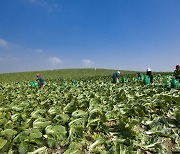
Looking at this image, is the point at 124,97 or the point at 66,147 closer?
the point at 66,147

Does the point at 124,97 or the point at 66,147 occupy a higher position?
the point at 124,97

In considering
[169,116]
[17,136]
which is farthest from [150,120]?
[17,136]

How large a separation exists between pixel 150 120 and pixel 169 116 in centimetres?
51

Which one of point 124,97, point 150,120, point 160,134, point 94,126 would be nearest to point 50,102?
point 124,97

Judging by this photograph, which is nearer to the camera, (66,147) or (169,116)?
(66,147)

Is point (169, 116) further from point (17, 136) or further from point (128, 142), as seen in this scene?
point (17, 136)

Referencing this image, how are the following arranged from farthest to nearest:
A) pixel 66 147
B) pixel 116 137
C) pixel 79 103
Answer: pixel 79 103
pixel 116 137
pixel 66 147

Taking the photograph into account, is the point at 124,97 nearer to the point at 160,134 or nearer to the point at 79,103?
the point at 79,103

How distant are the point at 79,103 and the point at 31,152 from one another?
2.51 metres

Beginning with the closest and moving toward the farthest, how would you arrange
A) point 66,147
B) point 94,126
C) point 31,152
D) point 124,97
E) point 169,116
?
point 31,152 → point 66,147 → point 94,126 → point 169,116 → point 124,97

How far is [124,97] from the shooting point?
6391mm

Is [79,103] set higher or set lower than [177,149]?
higher

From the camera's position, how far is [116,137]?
3.63m

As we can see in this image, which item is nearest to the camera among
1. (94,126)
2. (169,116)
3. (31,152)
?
(31,152)
